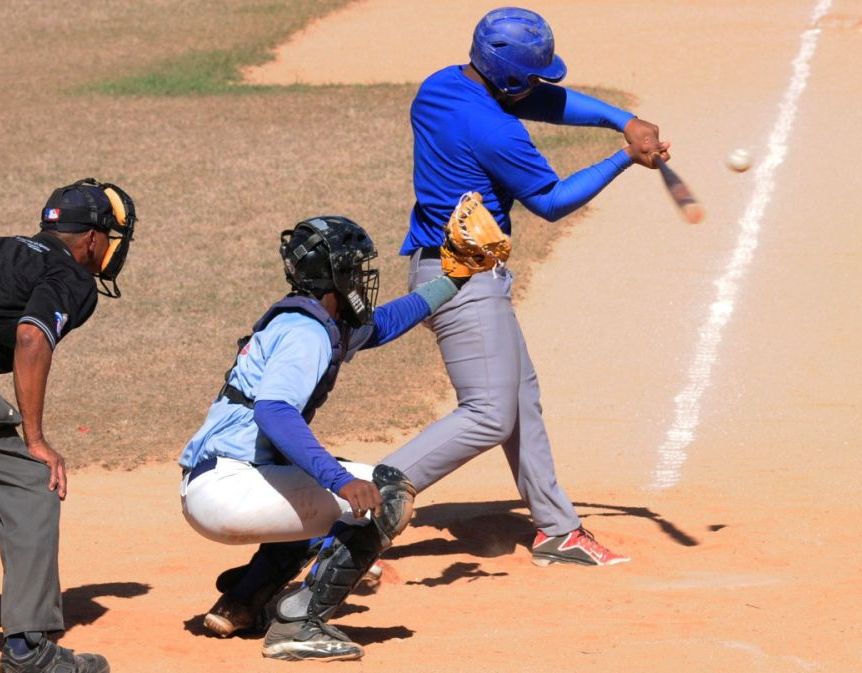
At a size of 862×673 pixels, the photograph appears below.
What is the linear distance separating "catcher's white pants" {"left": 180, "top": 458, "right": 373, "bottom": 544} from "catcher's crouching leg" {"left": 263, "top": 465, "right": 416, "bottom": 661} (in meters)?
0.08

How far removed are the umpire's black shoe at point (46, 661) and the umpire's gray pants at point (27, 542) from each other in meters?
0.06

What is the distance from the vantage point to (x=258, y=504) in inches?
193

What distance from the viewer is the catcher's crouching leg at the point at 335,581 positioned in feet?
15.9

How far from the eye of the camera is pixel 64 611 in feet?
18.8

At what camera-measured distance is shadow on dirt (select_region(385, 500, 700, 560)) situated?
259 inches

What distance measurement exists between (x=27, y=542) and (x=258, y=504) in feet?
2.39

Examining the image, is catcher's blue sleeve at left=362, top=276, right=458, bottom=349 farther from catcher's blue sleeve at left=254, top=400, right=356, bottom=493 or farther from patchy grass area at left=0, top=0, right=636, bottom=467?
patchy grass area at left=0, top=0, right=636, bottom=467

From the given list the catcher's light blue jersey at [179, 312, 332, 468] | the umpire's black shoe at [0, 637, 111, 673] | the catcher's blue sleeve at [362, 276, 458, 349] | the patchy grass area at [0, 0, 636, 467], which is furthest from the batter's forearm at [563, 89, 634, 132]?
the umpire's black shoe at [0, 637, 111, 673]

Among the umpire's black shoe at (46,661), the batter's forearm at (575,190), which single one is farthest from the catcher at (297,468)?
the batter's forearm at (575,190)

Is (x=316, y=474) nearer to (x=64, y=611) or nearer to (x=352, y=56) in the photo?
(x=64, y=611)

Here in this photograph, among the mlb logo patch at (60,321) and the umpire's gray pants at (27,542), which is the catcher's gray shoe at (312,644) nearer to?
the umpire's gray pants at (27,542)

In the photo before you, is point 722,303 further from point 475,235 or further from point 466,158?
point 475,235

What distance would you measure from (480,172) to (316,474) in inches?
72.9

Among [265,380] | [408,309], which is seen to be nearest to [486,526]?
[408,309]
